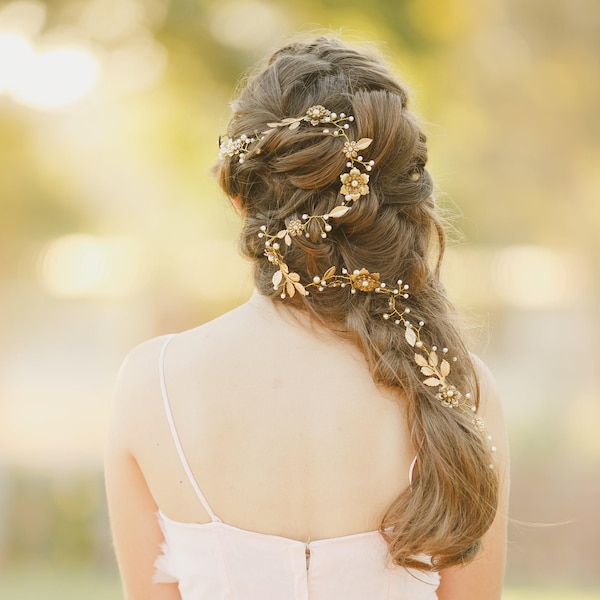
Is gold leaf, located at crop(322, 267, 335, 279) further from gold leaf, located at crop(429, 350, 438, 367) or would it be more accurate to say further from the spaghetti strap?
the spaghetti strap

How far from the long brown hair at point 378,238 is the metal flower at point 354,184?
2 centimetres

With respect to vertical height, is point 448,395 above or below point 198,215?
below

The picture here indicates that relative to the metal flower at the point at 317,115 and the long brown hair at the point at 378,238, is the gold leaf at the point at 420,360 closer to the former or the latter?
the long brown hair at the point at 378,238

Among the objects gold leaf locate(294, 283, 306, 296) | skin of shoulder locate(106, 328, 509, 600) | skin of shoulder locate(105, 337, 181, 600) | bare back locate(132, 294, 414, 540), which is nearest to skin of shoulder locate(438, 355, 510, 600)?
skin of shoulder locate(106, 328, 509, 600)

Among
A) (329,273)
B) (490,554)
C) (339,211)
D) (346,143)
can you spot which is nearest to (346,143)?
(346,143)

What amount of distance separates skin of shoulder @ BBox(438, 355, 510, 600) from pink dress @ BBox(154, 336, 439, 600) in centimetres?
23

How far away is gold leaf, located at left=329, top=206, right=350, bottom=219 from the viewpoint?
5.64 ft

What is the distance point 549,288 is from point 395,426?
752 centimetres

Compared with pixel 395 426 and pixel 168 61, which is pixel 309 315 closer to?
pixel 395 426

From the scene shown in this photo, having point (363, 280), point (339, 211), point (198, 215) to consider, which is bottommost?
point (363, 280)

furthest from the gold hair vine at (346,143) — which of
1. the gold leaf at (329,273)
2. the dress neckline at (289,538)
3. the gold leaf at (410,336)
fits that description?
the dress neckline at (289,538)

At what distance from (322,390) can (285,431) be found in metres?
0.12

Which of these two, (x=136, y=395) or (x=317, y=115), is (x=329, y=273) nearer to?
(x=317, y=115)

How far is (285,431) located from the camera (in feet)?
5.55
